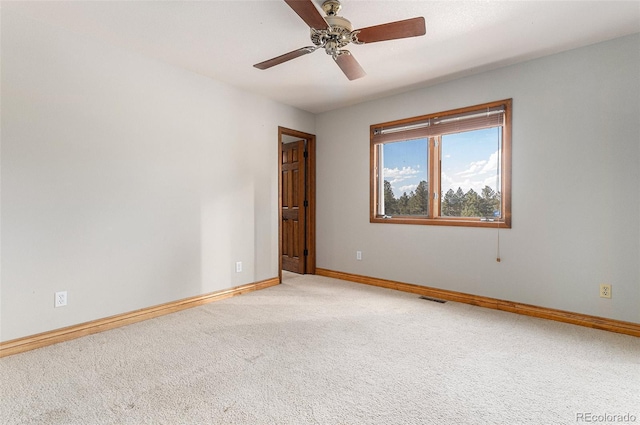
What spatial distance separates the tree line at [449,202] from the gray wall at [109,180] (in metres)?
1.86

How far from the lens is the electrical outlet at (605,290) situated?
2607 millimetres

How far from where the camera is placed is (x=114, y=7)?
2145mm

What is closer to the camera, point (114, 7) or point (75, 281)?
point (114, 7)

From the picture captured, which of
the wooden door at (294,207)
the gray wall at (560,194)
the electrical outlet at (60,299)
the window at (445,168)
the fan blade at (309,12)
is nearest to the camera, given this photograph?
the fan blade at (309,12)

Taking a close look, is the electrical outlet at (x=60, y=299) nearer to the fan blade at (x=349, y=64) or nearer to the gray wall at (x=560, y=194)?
the fan blade at (x=349, y=64)

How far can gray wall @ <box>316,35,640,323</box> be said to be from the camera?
2537 millimetres

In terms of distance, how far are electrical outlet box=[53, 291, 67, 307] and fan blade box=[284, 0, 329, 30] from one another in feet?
8.68

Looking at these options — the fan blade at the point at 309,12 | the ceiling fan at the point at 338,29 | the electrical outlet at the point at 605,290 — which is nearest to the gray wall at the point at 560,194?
the electrical outlet at the point at 605,290

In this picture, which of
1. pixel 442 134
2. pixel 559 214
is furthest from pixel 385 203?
pixel 559 214

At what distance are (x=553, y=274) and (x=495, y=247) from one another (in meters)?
0.53

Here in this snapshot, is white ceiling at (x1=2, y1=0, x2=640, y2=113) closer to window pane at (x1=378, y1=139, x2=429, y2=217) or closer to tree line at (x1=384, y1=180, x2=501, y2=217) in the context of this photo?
window pane at (x1=378, y1=139, x2=429, y2=217)

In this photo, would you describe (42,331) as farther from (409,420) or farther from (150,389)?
(409,420)

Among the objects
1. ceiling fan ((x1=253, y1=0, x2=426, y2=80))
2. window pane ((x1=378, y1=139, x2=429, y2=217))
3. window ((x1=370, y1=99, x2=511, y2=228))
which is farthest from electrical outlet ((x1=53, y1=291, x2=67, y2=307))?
window pane ((x1=378, y1=139, x2=429, y2=217))

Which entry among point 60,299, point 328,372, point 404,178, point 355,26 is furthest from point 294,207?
point 328,372
